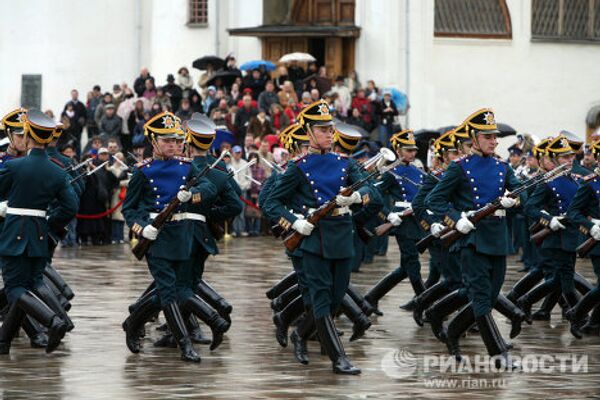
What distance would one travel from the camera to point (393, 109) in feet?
118

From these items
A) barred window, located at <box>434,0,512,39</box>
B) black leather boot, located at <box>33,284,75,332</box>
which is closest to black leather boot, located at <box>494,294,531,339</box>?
black leather boot, located at <box>33,284,75,332</box>

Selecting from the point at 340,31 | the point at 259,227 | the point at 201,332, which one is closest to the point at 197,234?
the point at 201,332

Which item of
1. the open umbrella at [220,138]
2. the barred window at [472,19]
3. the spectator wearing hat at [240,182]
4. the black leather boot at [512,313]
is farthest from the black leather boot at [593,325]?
the barred window at [472,19]

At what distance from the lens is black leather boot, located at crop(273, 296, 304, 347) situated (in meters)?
15.7

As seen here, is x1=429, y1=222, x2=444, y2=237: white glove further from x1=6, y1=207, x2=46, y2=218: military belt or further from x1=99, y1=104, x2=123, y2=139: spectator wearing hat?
x1=99, y1=104, x2=123, y2=139: spectator wearing hat

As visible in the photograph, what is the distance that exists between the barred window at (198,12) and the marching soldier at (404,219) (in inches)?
998

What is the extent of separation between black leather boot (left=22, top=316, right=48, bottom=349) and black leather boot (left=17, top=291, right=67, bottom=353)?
0.83 metres

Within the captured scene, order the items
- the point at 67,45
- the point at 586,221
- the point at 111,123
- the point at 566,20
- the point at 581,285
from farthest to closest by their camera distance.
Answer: the point at 67,45, the point at 566,20, the point at 111,123, the point at 581,285, the point at 586,221

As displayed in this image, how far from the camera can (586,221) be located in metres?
17.2

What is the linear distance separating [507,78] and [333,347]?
29182 mm

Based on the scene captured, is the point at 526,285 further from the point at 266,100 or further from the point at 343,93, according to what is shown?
the point at 343,93

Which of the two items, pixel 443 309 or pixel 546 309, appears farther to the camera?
pixel 546 309

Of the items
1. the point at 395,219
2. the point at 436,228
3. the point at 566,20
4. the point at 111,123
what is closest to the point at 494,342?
the point at 436,228

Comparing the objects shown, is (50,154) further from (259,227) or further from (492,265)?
(259,227)
